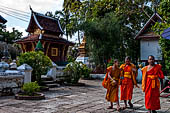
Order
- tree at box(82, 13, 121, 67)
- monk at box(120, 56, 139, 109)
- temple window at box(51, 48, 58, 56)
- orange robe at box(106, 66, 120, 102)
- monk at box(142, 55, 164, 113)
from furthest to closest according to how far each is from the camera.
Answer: temple window at box(51, 48, 58, 56) < tree at box(82, 13, 121, 67) < monk at box(120, 56, 139, 109) < orange robe at box(106, 66, 120, 102) < monk at box(142, 55, 164, 113)

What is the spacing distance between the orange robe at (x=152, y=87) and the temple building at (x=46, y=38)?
50.6 ft

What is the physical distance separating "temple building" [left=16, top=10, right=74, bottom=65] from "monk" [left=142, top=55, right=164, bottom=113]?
15.4 meters

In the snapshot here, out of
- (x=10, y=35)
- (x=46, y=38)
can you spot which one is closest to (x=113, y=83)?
(x=46, y=38)

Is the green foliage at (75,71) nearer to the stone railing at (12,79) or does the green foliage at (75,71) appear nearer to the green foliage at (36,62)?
the green foliage at (36,62)

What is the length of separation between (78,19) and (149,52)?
24.3 feet

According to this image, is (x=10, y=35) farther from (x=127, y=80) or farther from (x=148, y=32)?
(x=127, y=80)

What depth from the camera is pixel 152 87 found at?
17.1ft

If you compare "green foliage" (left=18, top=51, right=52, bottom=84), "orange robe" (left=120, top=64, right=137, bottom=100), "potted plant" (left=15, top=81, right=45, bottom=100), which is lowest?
"potted plant" (left=15, top=81, right=45, bottom=100)

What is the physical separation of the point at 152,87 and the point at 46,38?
52.8ft

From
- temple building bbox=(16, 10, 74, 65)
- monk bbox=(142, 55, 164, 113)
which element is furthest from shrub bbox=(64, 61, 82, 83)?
temple building bbox=(16, 10, 74, 65)

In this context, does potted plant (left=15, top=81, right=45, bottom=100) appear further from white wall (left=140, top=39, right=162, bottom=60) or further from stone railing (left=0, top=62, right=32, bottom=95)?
white wall (left=140, top=39, right=162, bottom=60)

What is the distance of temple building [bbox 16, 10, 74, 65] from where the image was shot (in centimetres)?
2044

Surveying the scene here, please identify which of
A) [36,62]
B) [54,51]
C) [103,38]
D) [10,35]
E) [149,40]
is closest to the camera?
[36,62]

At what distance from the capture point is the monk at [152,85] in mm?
5184
